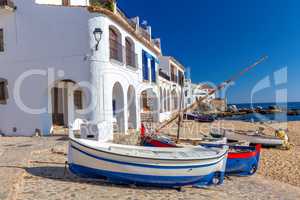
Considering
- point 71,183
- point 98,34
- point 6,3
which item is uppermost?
point 6,3

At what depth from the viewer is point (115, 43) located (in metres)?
14.8

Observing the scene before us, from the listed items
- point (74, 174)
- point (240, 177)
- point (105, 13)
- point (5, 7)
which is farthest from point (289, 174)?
point (5, 7)

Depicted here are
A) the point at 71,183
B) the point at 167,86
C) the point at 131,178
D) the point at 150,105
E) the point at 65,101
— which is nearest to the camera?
the point at 71,183

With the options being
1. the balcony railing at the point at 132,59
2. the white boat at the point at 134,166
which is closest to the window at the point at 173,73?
the balcony railing at the point at 132,59

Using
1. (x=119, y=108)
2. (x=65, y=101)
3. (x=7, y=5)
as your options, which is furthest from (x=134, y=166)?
(x=7, y=5)

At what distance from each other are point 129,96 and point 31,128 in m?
6.70

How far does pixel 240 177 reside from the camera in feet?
31.4

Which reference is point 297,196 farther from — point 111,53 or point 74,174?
point 111,53

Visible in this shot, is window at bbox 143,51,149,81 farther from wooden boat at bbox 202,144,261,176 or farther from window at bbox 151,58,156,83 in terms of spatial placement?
wooden boat at bbox 202,144,261,176

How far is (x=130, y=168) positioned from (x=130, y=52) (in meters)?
11.7

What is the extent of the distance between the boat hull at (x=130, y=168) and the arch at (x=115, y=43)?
8.29 meters

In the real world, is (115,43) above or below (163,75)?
above

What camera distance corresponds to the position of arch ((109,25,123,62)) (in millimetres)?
14231

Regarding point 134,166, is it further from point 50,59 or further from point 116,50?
point 116,50
